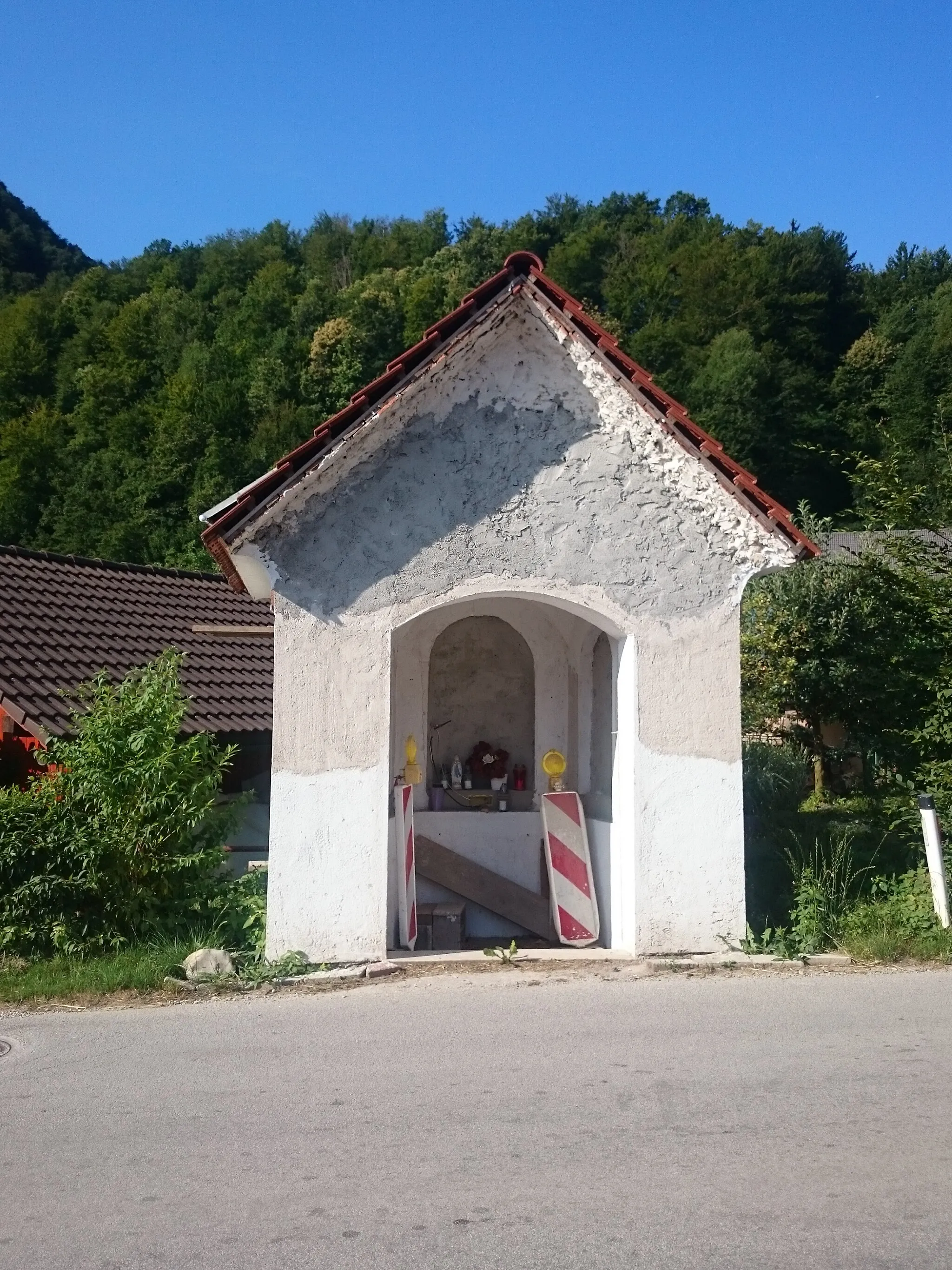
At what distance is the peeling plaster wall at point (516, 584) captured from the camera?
886 centimetres

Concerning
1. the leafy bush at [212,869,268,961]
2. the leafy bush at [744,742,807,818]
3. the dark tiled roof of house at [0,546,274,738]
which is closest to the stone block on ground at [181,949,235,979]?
the leafy bush at [212,869,268,961]

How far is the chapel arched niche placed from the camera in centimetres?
1202

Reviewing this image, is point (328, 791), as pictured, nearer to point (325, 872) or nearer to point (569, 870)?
point (325, 872)

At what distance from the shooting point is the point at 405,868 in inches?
391

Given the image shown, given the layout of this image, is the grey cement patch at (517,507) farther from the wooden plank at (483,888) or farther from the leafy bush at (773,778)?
the leafy bush at (773,778)

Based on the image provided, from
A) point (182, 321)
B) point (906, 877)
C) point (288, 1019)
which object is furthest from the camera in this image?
point (182, 321)

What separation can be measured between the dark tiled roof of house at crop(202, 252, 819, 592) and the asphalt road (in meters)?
3.62

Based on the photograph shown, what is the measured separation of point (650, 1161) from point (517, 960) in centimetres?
414

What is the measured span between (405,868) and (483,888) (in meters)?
1.42

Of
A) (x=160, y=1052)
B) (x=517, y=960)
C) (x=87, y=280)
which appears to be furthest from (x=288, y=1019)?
(x=87, y=280)

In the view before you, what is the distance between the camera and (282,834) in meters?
8.80

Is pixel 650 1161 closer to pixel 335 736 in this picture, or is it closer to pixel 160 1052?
pixel 160 1052

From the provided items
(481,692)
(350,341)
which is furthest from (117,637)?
(350,341)

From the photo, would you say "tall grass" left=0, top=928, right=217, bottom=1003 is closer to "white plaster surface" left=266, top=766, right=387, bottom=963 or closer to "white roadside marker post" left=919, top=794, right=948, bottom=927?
"white plaster surface" left=266, top=766, right=387, bottom=963
